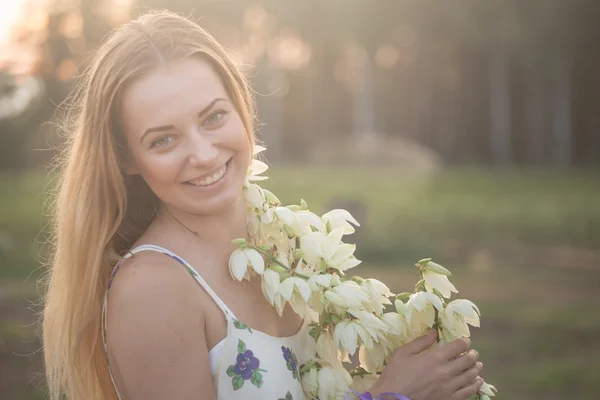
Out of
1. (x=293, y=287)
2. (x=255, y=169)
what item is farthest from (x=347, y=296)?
(x=255, y=169)

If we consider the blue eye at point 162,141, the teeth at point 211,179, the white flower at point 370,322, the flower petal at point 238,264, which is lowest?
the white flower at point 370,322

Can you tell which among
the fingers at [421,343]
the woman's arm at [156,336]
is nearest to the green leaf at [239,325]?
the woman's arm at [156,336]

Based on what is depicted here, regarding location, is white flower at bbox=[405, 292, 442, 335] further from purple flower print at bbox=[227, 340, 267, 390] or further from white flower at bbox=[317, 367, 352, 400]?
purple flower print at bbox=[227, 340, 267, 390]

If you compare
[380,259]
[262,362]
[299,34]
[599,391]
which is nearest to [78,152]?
[262,362]

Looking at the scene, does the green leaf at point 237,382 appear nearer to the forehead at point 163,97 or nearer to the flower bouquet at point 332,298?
the flower bouquet at point 332,298

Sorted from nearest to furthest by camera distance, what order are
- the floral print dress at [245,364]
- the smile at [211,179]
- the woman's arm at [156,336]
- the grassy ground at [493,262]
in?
the woman's arm at [156,336] → the floral print dress at [245,364] → the smile at [211,179] → the grassy ground at [493,262]

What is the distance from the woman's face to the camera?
2199mm

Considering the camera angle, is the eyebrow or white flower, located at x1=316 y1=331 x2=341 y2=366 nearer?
the eyebrow

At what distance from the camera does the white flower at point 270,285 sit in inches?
90.5

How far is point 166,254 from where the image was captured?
2195mm

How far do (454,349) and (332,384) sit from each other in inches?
14.6

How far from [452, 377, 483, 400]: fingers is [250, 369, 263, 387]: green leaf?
57 cm

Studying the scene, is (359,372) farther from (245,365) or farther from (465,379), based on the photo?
(245,365)

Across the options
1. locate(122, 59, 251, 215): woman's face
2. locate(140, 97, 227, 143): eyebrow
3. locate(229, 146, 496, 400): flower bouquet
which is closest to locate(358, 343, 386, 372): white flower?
locate(229, 146, 496, 400): flower bouquet
